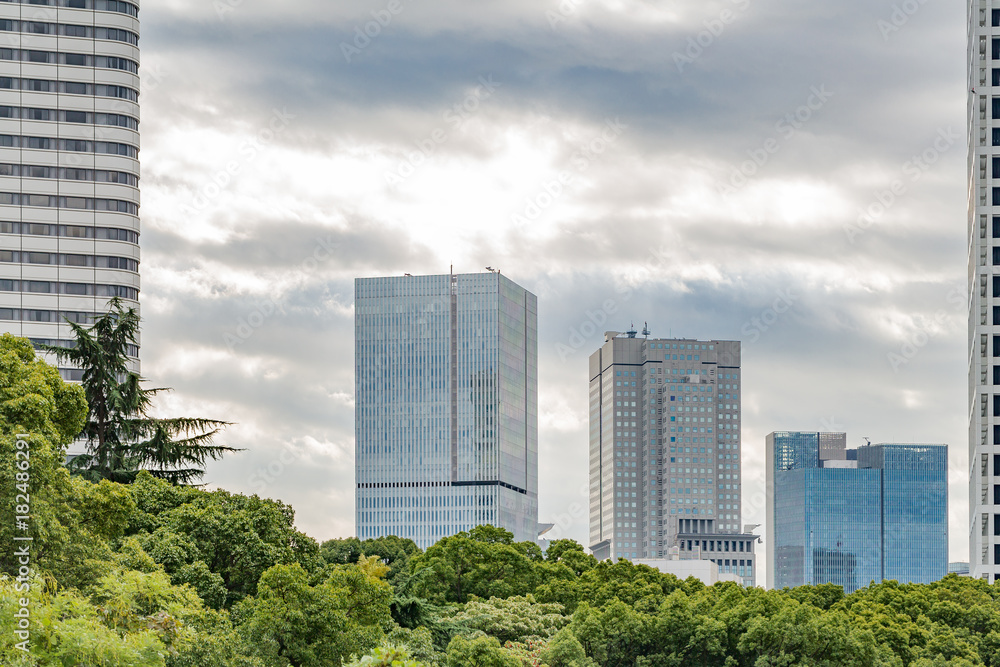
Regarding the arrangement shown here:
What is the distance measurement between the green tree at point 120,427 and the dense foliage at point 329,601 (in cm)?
405

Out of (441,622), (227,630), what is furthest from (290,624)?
(441,622)

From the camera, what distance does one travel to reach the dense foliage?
29.3 m

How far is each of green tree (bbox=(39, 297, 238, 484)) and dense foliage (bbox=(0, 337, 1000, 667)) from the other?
4053mm

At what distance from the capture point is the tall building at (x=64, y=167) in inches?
4262

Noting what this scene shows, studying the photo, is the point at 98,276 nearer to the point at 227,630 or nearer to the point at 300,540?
the point at 300,540

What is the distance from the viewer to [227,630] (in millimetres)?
35688

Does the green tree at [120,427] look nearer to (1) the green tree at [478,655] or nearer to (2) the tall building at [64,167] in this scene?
(1) the green tree at [478,655]

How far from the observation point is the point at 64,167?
11025cm

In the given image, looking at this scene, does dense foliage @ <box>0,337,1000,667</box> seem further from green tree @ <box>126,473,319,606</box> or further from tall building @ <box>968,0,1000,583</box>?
tall building @ <box>968,0,1000,583</box>

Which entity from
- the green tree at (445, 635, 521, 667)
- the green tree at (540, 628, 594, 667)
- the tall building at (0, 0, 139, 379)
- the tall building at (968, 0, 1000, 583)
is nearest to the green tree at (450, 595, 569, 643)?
the green tree at (540, 628, 594, 667)

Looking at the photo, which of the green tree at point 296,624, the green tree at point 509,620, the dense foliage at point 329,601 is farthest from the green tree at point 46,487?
the green tree at point 509,620

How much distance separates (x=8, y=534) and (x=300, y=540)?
66.3 ft

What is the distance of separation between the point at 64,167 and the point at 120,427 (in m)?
62.2

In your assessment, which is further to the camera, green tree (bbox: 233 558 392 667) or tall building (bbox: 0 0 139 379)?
tall building (bbox: 0 0 139 379)
